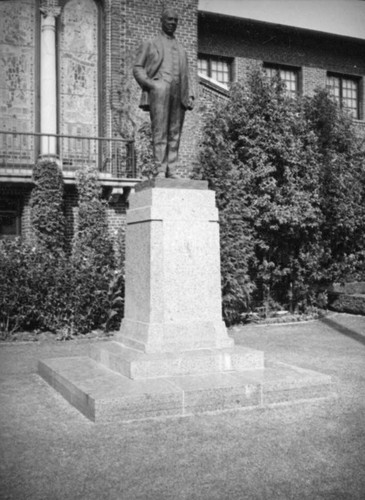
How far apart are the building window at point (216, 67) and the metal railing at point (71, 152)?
18.1 feet

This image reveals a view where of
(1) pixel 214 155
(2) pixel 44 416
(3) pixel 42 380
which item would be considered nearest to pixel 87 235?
(1) pixel 214 155

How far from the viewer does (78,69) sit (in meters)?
17.2

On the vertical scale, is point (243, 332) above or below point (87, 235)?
below

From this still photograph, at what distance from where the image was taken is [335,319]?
14.9 metres

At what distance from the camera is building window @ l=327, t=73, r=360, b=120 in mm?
23000

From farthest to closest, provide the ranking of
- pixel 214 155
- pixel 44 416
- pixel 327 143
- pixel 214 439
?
pixel 327 143, pixel 214 155, pixel 44 416, pixel 214 439

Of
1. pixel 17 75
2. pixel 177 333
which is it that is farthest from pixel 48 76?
pixel 177 333

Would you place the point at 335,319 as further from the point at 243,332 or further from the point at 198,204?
the point at 198,204

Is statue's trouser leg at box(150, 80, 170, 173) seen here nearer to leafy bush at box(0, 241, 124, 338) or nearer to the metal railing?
leafy bush at box(0, 241, 124, 338)

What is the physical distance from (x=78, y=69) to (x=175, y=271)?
39.6 ft

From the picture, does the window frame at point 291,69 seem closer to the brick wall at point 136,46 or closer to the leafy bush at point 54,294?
the brick wall at point 136,46

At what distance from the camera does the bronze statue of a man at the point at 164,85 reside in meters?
7.31

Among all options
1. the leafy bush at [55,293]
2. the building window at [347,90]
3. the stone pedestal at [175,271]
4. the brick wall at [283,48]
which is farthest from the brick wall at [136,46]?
the stone pedestal at [175,271]

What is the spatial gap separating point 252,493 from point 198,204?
153 inches
